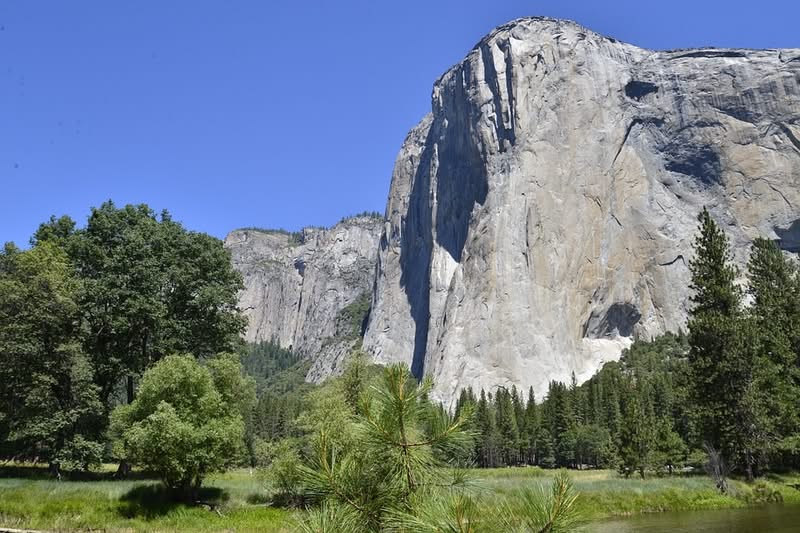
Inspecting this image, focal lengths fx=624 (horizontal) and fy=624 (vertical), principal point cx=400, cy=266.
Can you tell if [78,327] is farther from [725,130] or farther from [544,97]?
[725,130]

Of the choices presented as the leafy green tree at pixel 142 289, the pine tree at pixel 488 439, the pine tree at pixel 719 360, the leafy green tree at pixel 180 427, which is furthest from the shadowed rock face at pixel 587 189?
the leafy green tree at pixel 180 427

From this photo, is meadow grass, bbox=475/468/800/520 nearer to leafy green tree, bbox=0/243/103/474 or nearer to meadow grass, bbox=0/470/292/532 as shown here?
meadow grass, bbox=0/470/292/532

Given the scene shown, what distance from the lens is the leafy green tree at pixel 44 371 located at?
98.5 ft

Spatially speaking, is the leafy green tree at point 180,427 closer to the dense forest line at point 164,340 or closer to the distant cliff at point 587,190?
the dense forest line at point 164,340

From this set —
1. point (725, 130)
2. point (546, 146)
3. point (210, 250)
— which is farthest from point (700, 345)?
point (725, 130)

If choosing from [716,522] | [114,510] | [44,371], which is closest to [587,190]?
[716,522]

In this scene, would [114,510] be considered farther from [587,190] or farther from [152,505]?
[587,190]

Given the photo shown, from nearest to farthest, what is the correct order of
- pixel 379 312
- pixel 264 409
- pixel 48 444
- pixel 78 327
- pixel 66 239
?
1. pixel 48 444
2. pixel 78 327
3. pixel 66 239
4. pixel 264 409
5. pixel 379 312

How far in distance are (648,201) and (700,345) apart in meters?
107

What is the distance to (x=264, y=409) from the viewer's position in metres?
118

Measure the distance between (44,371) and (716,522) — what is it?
103ft

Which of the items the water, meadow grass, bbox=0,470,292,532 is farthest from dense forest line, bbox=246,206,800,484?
meadow grass, bbox=0,470,292,532

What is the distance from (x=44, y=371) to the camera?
3094cm

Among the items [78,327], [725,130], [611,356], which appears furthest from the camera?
[725,130]
